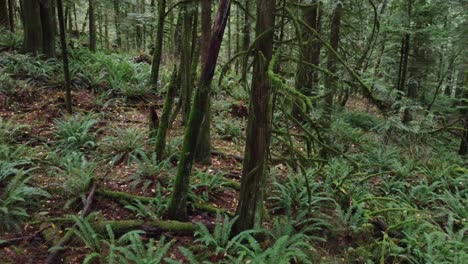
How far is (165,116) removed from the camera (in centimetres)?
595

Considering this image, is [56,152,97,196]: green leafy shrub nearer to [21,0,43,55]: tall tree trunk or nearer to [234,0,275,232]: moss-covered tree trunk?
[234,0,275,232]: moss-covered tree trunk

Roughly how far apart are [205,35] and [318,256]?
4.10 metres

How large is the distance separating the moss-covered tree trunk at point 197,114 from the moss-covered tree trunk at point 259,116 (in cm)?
43

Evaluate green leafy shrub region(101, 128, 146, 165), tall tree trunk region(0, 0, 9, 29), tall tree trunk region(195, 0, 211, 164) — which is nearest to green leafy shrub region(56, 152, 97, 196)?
green leafy shrub region(101, 128, 146, 165)

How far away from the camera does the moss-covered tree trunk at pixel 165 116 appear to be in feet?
19.7

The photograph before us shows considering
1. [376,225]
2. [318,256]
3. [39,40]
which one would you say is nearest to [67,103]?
[39,40]

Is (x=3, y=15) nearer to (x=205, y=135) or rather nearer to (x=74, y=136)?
(x=74, y=136)

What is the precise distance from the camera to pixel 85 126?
7406 millimetres

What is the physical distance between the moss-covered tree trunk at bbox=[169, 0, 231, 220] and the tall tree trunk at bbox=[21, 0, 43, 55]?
8.75m

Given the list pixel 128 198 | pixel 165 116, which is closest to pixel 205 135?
pixel 165 116

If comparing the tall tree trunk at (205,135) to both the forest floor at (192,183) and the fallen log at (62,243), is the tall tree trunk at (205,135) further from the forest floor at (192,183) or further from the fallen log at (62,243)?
the fallen log at (62,243)

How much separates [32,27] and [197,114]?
9.20 meters

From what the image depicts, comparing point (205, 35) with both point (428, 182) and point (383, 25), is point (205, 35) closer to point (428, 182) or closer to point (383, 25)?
point (428, 182)

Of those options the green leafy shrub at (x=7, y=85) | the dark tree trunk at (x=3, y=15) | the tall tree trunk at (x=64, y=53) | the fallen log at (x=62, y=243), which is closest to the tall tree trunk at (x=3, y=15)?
the dark tree trunk at (x=3, y=15)
